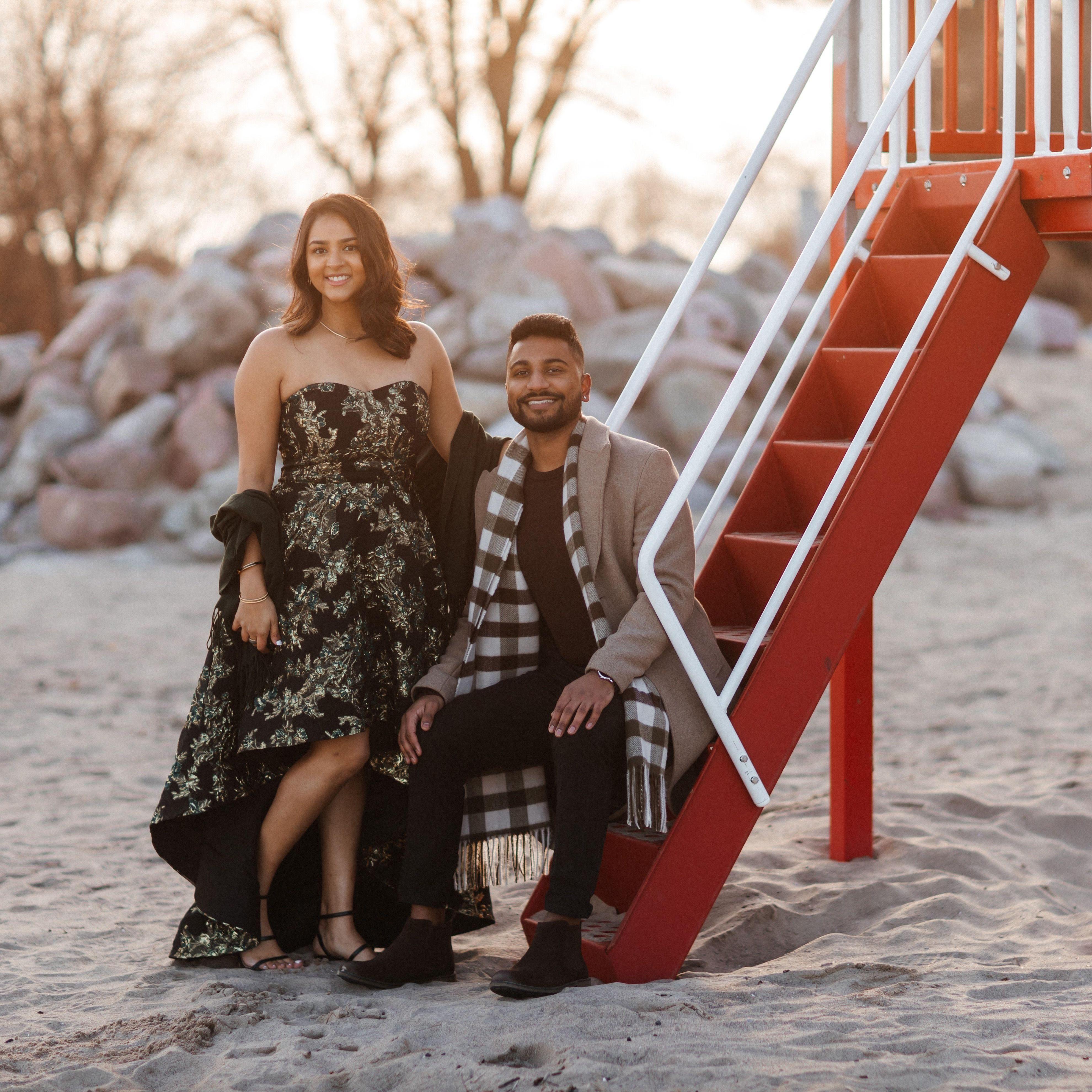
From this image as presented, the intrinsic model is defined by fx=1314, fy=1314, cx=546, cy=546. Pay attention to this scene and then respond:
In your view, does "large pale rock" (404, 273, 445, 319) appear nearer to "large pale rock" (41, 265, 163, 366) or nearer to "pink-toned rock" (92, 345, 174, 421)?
"pink-toned rock" (92, 345, 174, 421)

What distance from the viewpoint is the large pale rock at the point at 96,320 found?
13.5 meters

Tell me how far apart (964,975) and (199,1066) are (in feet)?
6.11

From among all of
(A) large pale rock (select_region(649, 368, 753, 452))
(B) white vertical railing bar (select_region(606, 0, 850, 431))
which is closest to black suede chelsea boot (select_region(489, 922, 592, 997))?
(B) white vertical railing bar (select_region(606, 0, 850, 431))

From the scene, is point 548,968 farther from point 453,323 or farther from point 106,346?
point 106,346

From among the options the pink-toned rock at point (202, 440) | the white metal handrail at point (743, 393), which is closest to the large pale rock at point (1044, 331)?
the pink-toned rock at point (202, 440)

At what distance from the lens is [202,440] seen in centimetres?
1216

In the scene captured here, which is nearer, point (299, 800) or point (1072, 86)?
point (299, 800)

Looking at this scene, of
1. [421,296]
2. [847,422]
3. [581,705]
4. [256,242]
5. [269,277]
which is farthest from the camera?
[256,242]

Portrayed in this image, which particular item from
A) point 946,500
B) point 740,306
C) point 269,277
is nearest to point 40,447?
point 269,277

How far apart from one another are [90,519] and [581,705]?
944 centimetres

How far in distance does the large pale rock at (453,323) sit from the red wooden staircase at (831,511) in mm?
8533

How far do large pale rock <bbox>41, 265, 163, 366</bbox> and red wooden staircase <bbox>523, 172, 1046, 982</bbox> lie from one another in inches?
424

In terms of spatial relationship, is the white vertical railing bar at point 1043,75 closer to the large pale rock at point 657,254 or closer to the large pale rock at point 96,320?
the large pale rock at point 657,254

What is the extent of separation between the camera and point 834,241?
4367 mm
